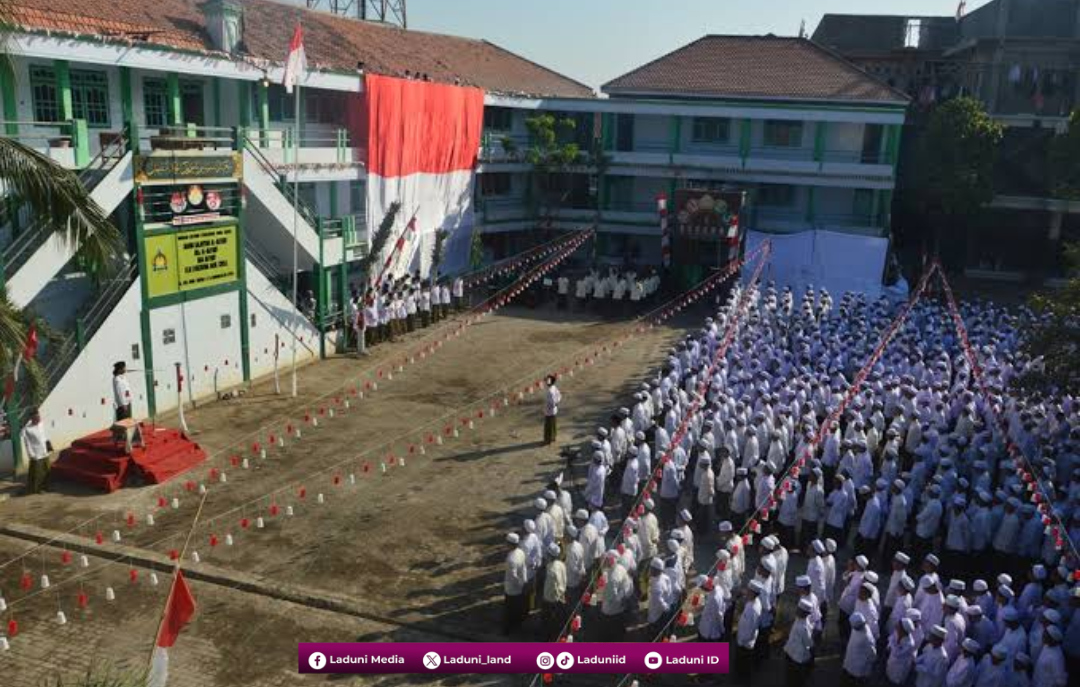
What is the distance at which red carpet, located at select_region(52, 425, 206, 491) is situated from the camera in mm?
14211

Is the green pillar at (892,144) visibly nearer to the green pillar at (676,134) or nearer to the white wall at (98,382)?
the green pillar at (676,134)

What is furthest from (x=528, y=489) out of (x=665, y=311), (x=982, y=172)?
(x=982, y=172)

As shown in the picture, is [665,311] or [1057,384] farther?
[665,311]

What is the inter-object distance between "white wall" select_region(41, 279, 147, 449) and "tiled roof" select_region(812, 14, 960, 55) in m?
35.1

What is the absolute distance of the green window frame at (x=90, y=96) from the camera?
18.5m

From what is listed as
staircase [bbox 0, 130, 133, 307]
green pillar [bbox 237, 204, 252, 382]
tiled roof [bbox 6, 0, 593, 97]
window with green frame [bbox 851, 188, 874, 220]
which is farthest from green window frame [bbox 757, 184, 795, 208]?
staircase [bbox 0, 130, 133, 307]

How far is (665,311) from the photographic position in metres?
28.0

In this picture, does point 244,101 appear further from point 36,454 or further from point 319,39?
point 36,454

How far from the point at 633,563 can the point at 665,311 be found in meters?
17.8

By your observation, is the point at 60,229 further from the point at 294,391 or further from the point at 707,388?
the point at 707,388

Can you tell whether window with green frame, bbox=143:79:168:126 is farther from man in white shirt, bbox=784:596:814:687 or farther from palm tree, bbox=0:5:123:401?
man in white shirt, bbox=784:596:814:687

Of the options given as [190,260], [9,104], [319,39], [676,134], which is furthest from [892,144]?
[9,104]

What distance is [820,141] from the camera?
31.3 metres

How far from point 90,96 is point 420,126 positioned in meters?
9.90
